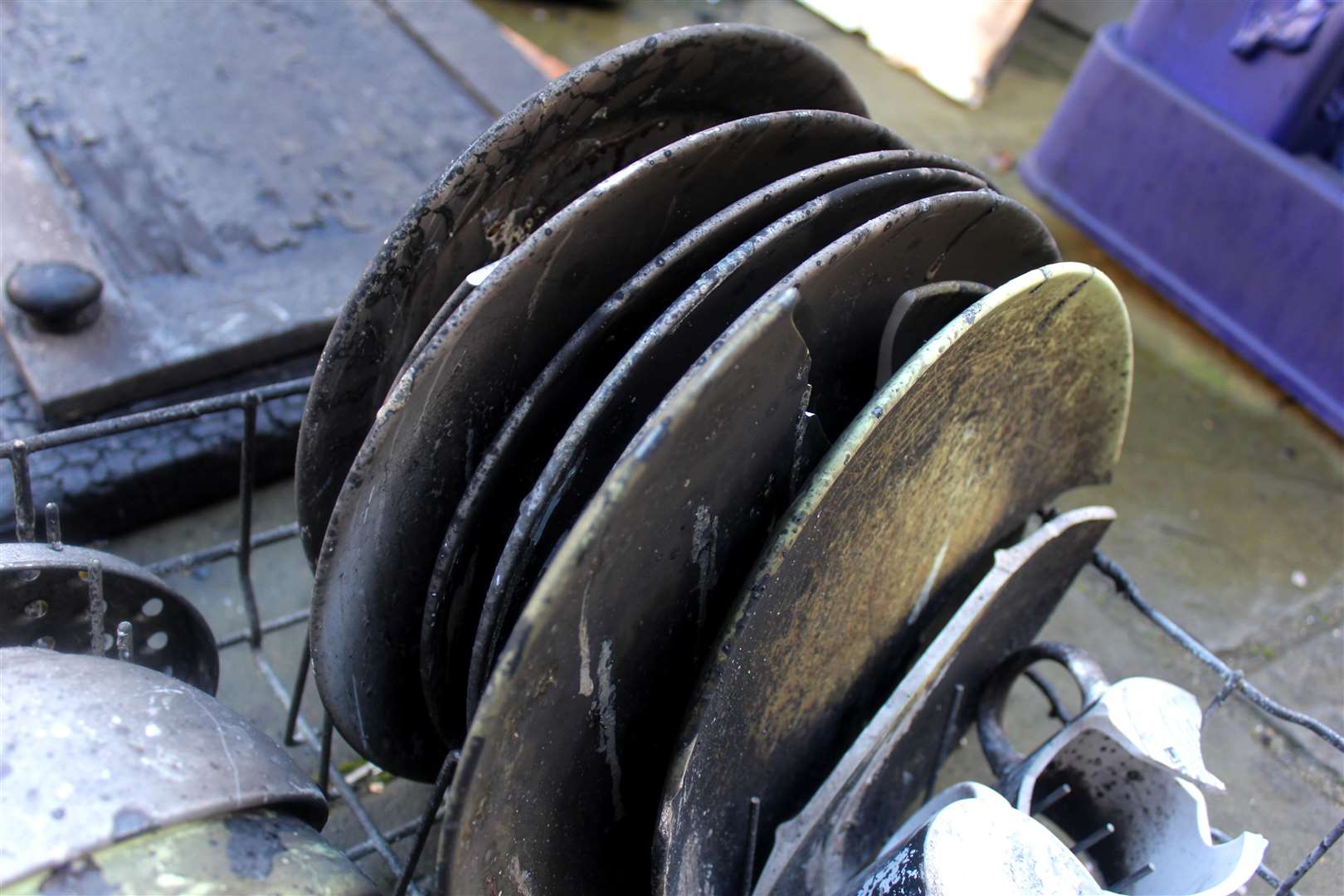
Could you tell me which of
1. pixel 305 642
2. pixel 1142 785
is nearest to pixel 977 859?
pixel 1142 785

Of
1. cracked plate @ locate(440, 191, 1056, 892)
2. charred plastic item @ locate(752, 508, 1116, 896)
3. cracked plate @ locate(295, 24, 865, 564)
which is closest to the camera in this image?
cracked plate @ locate(440, 191, 1056, 892)

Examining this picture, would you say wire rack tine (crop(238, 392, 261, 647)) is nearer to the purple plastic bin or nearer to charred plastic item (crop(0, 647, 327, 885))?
charred plastic item (crop(0, 647, 327, 885))

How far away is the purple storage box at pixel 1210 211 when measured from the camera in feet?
10.5

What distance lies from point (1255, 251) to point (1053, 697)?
219 cm

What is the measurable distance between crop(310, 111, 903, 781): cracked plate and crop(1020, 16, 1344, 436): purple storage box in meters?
2.48

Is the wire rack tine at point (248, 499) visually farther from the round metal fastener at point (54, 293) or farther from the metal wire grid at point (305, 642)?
the round metal fastener at point (54, 293)

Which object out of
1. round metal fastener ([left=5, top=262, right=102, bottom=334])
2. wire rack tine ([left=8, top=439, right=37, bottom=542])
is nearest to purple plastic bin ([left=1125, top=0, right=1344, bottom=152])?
round metal fastener ([left=5, top=262, right=102, bottom=334])

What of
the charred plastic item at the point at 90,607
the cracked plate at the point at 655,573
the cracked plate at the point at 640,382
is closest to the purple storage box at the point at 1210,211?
the cracked plate at the point at 655,573

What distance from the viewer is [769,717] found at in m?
1.27

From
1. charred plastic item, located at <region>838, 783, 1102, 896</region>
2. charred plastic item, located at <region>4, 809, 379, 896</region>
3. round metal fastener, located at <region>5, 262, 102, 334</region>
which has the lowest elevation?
round metal fastener, located at <region>5, 262, 102, 334</region>

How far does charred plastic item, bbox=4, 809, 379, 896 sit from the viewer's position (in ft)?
3.03

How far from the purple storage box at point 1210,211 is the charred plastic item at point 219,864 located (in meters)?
3.21

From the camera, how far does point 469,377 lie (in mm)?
1150

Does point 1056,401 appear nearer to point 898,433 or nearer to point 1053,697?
point 898,433
